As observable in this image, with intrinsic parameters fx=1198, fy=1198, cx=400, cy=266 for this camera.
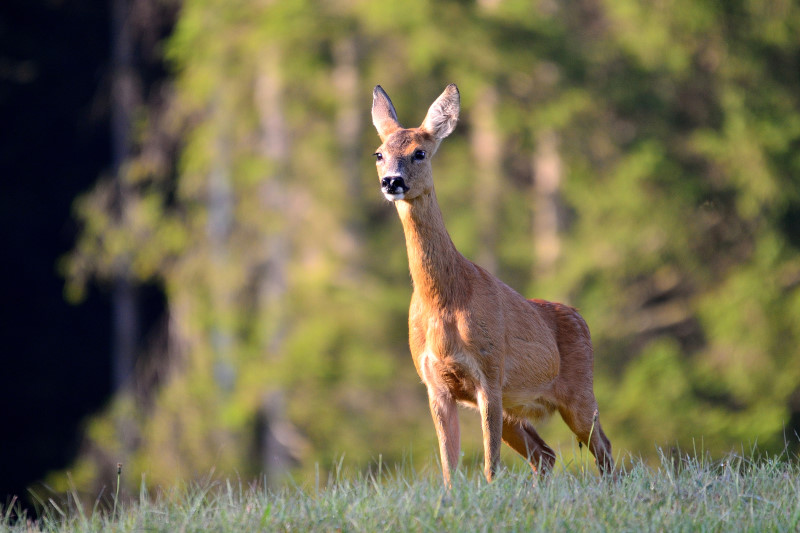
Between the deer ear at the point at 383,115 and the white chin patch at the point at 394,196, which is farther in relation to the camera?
the deer ear at the point at 383,115

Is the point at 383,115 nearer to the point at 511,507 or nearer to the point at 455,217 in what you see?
the point at 511,507

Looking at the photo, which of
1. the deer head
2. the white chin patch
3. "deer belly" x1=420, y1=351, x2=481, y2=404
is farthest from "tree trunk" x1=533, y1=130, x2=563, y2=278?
the white chin patch

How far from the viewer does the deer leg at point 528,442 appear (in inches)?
280

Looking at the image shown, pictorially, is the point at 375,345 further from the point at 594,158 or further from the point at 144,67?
the point at 144,67

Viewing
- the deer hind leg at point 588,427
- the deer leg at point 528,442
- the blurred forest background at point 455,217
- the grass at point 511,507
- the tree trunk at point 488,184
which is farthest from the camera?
the tree trunk at point 488,184

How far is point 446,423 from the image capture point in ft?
Result: 21.2

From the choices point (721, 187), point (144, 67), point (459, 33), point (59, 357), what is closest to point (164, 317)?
point (59, 357)

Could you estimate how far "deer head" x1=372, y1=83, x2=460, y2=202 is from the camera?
6.37 metres

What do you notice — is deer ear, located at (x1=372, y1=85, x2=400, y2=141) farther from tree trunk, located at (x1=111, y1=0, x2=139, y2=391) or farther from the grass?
tree trunk, located at (x1=111, y1=0, x2=139, y2=391)

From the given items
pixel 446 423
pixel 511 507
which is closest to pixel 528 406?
pixel 446 423

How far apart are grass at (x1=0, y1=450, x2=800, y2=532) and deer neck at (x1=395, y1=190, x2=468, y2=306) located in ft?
3.21

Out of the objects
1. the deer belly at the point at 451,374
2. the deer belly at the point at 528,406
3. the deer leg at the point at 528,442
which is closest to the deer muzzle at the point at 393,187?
the deer belly at the point at 451,374

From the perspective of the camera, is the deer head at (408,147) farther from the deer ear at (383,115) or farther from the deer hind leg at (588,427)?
the deer hind leg at (588,427)

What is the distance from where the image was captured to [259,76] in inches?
797
